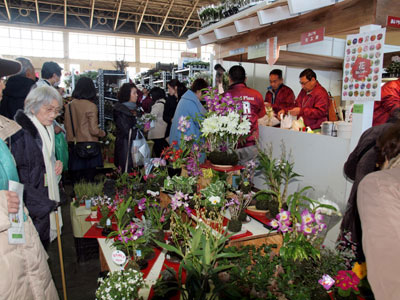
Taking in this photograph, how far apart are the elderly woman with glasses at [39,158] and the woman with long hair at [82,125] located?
70.5 inches

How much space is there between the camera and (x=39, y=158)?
6.38ft

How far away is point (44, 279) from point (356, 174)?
1992 millimetres

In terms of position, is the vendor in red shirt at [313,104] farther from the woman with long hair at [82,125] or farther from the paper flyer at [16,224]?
the paper flyer at [16,224]

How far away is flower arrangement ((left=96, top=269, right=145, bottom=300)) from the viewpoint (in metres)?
1.55

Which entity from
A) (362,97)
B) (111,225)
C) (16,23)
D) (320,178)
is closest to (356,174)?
Answer: (362,97)

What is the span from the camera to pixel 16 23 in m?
16.3

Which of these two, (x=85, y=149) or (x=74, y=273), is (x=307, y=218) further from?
(x=85, y=149)

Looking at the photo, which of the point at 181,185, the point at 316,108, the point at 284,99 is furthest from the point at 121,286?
the point at 284,99

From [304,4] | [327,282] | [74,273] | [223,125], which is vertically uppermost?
[304,4]

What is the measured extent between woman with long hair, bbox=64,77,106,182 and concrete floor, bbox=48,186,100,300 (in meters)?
0.97

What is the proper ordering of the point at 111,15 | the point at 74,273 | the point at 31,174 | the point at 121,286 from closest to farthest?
the point at 121,286, the point at 31,174, the point at 74,273, the point at 111,15

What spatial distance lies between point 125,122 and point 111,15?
16.1 m

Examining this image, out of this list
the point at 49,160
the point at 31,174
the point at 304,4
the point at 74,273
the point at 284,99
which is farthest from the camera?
the point at 284,99

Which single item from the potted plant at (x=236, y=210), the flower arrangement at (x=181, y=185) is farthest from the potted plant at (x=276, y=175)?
the flower arrangement at (x=181, y=185)
